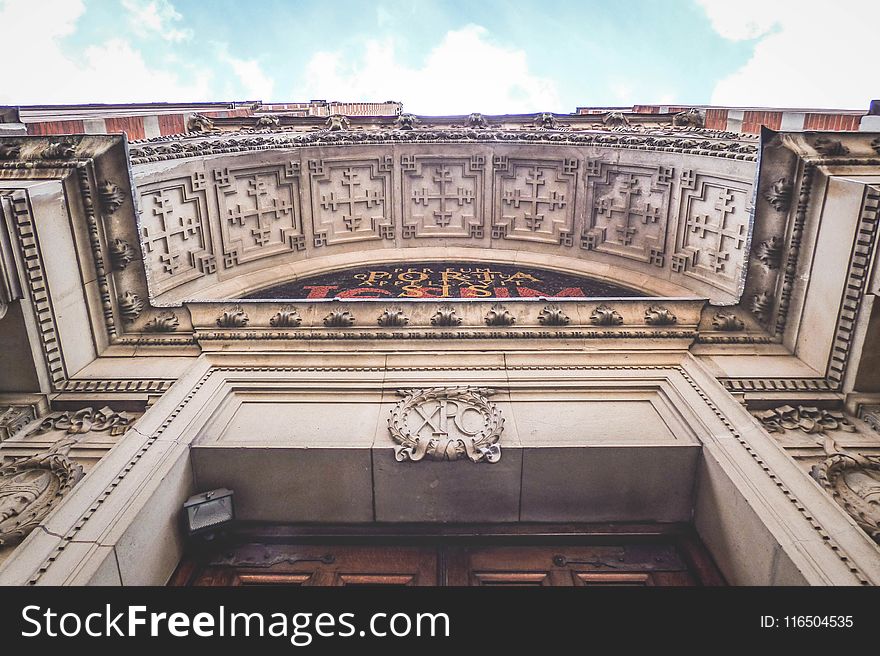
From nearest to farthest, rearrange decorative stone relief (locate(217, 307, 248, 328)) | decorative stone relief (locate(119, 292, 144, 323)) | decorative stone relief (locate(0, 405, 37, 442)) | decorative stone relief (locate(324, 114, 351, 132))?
decorative stone relief (locate(0, 405, 37, 442)) → decorative stone relief (locate(217, 307, 248, 328)) → decorative stone relief (locate(119, 292, 144, 323)) → decorative stone relief (locate(324, 114, 351, 132))

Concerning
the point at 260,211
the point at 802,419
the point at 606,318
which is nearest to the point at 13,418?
the point at 260,211

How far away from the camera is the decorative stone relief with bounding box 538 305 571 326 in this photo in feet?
16.4

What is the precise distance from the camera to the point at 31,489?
356 cm

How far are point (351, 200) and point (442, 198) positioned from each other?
163 centimetres

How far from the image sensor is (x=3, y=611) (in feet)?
8.54

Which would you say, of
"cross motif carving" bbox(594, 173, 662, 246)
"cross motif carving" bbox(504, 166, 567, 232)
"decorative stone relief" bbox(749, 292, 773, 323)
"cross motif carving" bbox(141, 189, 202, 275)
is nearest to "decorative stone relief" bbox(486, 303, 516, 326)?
"decorative stone relief" bbox(749, 292, 773, 323)

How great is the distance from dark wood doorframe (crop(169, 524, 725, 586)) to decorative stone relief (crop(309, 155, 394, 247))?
18.7ft

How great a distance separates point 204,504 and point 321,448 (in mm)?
971

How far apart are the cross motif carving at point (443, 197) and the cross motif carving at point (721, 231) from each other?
3.89 metres

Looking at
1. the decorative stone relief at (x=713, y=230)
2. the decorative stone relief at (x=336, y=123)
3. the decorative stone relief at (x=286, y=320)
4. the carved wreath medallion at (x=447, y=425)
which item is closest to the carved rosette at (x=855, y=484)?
the carved wreath medallion at (x=447, y=425)

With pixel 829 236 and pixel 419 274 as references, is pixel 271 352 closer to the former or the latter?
pixel 419 274

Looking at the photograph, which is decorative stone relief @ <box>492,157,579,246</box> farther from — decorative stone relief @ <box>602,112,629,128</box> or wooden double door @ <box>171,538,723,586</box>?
wooden double door @ <box>171,538,723,586</box>

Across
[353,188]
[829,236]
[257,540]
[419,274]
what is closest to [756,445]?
[829,236]

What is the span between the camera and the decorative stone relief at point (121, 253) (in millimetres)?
5145
